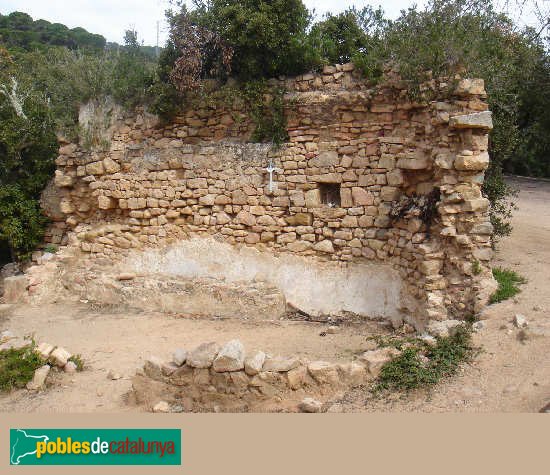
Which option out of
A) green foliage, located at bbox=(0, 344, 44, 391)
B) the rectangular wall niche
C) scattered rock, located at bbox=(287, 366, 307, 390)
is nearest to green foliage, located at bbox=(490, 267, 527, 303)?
the rectangular wall niche

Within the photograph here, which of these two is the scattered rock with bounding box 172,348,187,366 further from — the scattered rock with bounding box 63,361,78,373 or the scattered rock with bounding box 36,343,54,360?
the scattered rock with bounding box 36,343,54,360

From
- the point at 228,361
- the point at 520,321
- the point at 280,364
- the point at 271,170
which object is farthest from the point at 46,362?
the point at 520,321

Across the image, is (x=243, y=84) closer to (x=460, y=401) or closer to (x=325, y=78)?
(x=325, y=78)

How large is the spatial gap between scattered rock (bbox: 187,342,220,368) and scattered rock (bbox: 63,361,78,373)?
187 centimetres

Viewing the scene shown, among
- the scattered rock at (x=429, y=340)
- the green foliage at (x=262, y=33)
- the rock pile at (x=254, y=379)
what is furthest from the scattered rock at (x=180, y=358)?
the green foliage at (x=262, y=33)

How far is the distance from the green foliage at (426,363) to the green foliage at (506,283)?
1.15 m

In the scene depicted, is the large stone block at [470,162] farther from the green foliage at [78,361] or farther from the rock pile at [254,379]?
the green foliage at [78,361]

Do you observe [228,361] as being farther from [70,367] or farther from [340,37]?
[340,37]

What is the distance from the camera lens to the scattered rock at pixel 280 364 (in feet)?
16.4

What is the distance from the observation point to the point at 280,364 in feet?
16.6

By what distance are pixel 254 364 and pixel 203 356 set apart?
549mm

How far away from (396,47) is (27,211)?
760 cm

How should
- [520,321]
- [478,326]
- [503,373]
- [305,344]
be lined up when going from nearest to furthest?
[503,373] < [520,321] < [478,326] < [305,344]

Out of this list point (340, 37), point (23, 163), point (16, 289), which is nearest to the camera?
point (340, 37)
